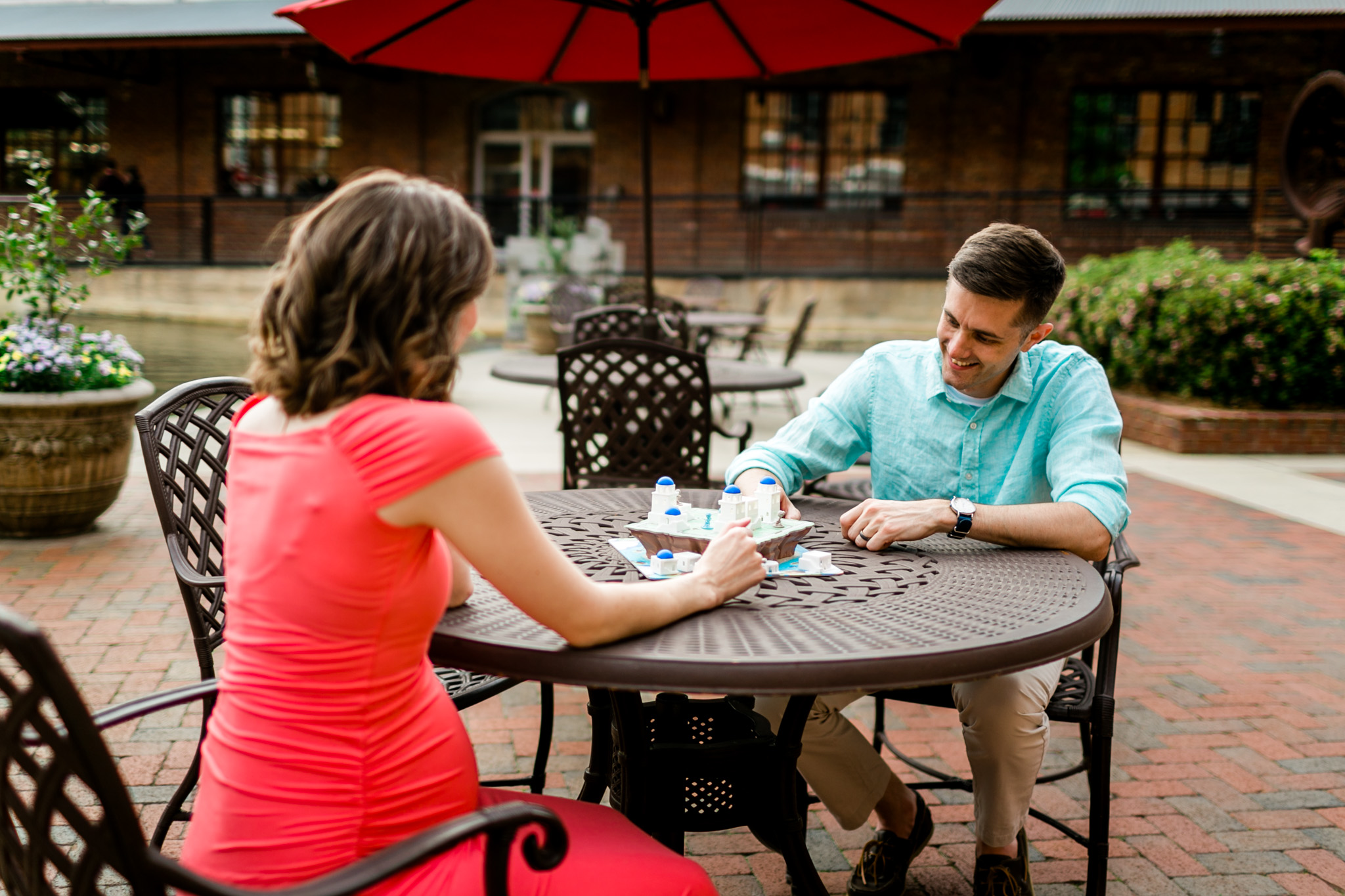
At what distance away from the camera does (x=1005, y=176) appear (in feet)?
53.5

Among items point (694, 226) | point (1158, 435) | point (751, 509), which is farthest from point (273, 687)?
point (694, 226)

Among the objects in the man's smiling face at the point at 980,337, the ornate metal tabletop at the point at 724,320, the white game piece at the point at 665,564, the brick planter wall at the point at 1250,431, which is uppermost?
the man's smiling face at the point at 980,337

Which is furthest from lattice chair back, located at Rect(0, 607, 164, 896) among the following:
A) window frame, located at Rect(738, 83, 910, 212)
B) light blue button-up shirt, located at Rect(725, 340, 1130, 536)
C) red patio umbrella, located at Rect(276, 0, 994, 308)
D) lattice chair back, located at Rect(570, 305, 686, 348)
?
window frame, located at Rect(738, 83, 910, 212)

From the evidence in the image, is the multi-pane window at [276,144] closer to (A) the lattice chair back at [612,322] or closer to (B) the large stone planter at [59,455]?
(B) the large stone planter at [59,455]

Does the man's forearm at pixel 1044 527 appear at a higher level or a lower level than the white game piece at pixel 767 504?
lower

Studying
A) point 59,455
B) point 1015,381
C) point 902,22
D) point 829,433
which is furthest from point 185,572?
point 59,455

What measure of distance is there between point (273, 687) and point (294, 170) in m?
19.0

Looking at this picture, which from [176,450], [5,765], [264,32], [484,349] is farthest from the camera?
[264,32]

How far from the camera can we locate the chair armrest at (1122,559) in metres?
2.32

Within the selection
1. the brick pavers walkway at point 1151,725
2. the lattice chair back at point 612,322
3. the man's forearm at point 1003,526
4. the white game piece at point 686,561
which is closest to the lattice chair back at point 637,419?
the brick pavers walkway at point 1151,725

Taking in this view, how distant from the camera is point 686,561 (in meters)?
1.79

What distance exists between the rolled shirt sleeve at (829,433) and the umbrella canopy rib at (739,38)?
1.74 m

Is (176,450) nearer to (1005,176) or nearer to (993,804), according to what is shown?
(993,804)

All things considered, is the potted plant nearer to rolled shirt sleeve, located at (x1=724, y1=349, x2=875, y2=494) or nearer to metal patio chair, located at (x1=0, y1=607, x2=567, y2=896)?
rolled shirt sleeve, located at (x1=724, y1=349, x2=875, y2=494)
